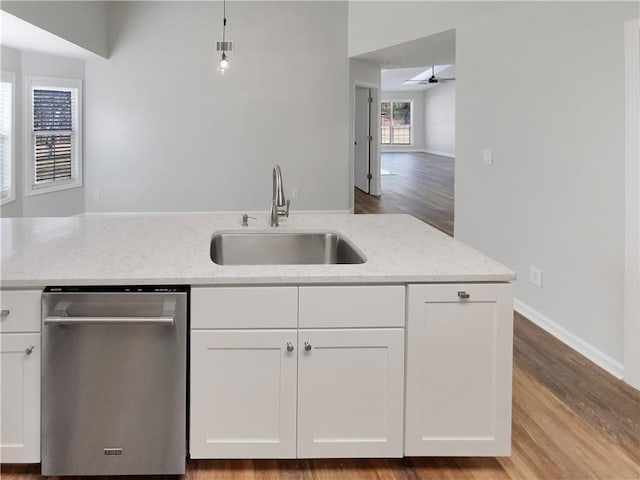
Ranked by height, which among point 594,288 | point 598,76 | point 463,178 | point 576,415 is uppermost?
point 598,76

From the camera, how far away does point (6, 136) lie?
261 inches

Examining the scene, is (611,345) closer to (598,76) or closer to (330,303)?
(598,76)

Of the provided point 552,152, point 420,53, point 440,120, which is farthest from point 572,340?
point 440,120

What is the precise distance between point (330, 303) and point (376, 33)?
5.98 metres

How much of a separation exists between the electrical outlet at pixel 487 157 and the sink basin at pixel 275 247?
7.75 ft

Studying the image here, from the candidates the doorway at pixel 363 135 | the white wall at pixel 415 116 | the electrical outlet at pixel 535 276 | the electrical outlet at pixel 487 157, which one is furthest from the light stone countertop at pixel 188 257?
the white wall at pixel 415 116

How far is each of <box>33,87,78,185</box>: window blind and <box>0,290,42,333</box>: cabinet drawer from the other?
5963mm

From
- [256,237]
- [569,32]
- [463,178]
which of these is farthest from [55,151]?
[569,32]

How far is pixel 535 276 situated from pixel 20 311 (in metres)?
3.17

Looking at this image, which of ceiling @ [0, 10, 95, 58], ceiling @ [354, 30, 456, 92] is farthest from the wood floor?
ceiling @ [0, 10, 95, 58]

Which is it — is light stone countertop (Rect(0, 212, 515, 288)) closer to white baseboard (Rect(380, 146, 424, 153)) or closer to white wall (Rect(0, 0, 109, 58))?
white wall (Rect(0, 0, 109, 58))

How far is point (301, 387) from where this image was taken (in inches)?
76.9

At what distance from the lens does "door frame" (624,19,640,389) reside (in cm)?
288

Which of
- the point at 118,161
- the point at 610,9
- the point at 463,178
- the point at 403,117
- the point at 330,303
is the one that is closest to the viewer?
the point at 330,303
